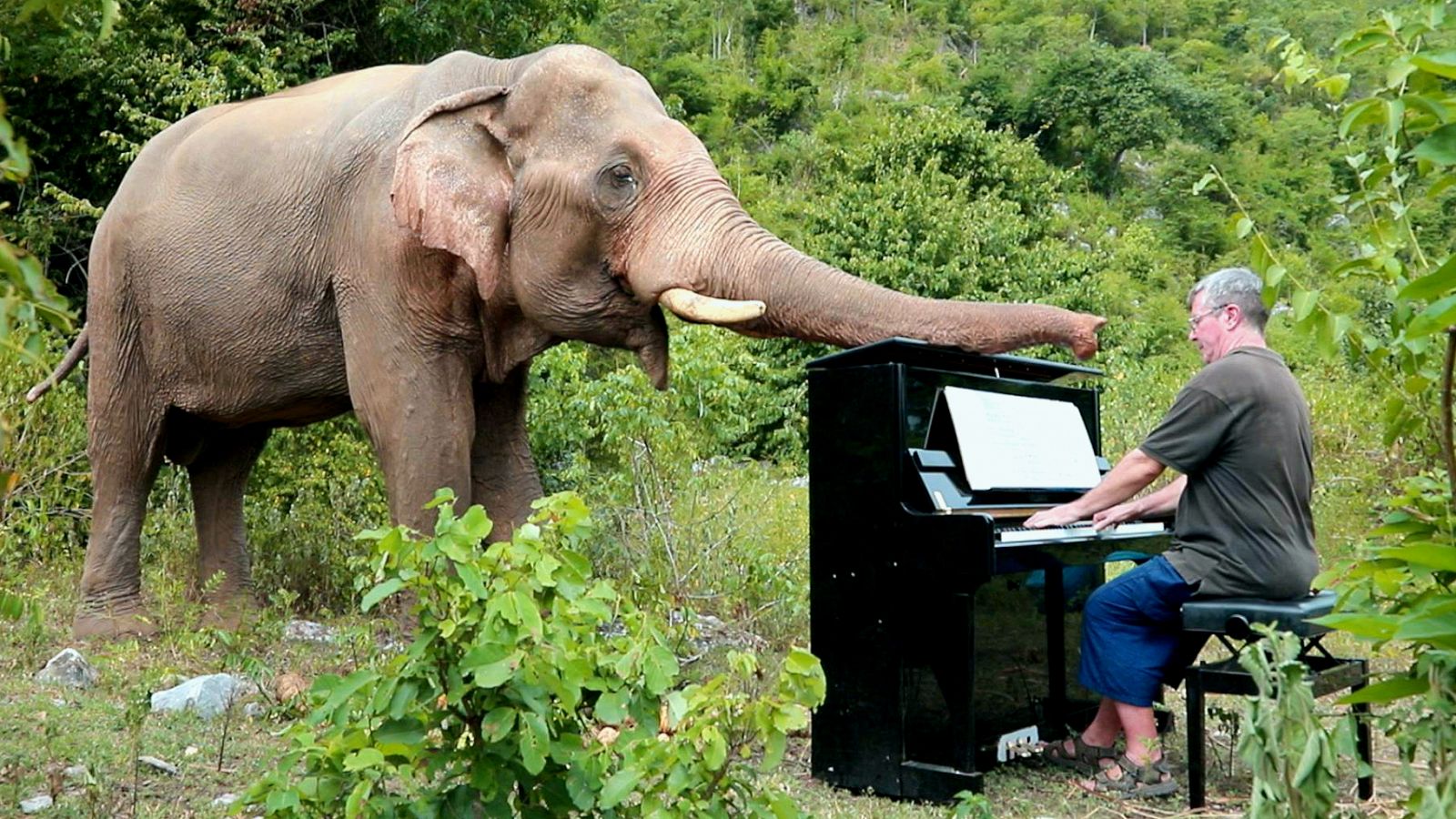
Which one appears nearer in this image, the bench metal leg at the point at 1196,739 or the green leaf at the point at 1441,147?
the green leaf at the point at 1441,147

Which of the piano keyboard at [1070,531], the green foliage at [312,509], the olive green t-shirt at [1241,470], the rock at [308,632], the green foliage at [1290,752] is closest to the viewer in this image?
the green foliage at [1290,752]

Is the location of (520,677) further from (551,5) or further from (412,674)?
(551,5)

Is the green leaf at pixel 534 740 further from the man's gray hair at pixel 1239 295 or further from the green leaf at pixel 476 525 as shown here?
the man's gray hair at pixel 1239 295

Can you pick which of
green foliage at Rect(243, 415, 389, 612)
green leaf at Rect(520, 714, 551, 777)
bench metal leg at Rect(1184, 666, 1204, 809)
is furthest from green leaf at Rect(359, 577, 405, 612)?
green foliage at Rect(243, 415, 389, 612)

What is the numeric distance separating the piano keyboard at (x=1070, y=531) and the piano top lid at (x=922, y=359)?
734 mm

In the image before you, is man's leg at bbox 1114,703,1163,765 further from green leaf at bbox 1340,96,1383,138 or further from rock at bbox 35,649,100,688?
rock at bbox 35,649,100,688

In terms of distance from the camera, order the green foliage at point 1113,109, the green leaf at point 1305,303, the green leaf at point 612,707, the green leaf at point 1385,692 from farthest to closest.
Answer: the green foliage at point 1113,109, the green leaf at point 612,707, the green leaf at point 1305,303, the green leaf at point 1385,692

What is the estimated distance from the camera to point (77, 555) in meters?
9.92

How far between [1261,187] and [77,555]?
51.5 m

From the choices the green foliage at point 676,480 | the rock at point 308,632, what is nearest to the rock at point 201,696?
the rock at point 308,632

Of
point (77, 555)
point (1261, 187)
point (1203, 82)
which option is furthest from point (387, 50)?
point (1203, 82)

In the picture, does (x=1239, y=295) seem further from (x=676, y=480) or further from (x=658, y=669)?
(x=676, y=480)

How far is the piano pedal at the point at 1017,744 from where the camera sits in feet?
19.8

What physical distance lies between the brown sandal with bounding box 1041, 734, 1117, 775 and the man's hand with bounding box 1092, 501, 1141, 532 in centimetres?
103
